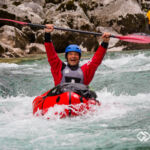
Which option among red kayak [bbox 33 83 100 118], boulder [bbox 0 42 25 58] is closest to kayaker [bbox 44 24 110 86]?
red kayak [bbox 33 83 100 118]

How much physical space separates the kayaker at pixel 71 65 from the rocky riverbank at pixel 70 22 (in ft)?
34.5

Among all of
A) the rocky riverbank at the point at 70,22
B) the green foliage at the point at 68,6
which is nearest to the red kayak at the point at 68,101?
the rocky riverbank at the point at 70,22

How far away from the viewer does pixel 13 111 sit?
520 cm

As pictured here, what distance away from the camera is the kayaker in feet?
15.9

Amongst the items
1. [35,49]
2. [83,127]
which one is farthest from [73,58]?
[35,49]

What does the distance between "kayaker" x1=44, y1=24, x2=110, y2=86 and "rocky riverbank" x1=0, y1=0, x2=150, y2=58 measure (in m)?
10.5

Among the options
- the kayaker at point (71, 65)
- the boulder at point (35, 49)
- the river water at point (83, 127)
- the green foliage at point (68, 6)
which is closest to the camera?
the river water at point (83, 127)

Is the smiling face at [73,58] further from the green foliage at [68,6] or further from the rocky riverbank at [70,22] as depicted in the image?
the green foliage at [68,6]

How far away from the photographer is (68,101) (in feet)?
13.9

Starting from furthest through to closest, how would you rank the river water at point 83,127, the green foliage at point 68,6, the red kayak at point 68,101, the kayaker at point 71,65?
the green foliage at point 68,6 < the kayaker at point 71,65 < the red kayak at point 68,101 < the river water at point 83,127

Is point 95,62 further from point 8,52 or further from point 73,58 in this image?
point 8,52

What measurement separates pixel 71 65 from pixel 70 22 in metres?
16.0

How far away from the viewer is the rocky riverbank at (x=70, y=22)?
17656 mm

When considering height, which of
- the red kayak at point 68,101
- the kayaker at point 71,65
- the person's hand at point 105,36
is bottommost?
the red kayak at point 68,101
